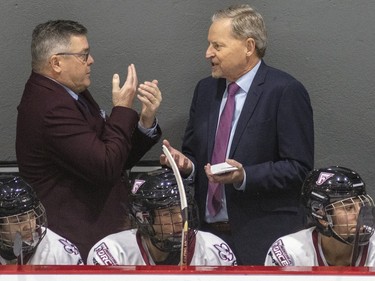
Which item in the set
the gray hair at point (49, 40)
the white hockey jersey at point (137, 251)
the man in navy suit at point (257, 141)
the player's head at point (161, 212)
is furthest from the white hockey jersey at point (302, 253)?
the gray hair at point (49, 40)

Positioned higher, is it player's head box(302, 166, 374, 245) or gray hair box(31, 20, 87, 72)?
gray hair box(31, 20, 87, 72)

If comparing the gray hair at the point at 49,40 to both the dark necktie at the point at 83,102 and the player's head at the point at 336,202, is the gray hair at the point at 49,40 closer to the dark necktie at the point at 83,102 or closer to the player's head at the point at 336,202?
the dark necktie at the point at 83,102

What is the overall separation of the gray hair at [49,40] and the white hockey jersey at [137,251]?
0.74 metres

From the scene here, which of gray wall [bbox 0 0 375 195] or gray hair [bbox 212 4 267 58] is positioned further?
gray wall [bbox 0 0 375 195]

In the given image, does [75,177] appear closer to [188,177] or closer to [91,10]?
[188,177]

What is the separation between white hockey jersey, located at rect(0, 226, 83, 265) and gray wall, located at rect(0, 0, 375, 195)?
1.15 metres

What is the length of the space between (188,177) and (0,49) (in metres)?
1.06

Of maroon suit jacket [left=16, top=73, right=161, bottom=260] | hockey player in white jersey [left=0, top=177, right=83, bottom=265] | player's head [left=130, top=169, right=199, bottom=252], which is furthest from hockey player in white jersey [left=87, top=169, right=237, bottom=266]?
maroon suit jacket [left=16, top=73, right=161, bottom=260]

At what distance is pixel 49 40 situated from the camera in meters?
3.78

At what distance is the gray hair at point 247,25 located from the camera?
3.89 meters

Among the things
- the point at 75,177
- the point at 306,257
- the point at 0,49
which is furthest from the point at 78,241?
the point at 0,49

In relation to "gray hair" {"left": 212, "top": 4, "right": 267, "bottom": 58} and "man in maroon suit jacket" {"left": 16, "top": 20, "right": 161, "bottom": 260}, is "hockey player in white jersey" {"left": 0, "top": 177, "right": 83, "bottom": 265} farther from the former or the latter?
"gray hair" {"left": 212, "top": 4, "right": 267, "bottom": 58}

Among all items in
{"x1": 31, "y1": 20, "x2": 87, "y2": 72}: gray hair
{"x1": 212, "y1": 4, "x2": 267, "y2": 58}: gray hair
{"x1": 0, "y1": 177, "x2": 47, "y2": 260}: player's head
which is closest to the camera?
{"x1": 0, "y1": 177, "x2": 47, "y2": 260}: player's head

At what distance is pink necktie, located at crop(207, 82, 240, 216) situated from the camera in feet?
12.9
